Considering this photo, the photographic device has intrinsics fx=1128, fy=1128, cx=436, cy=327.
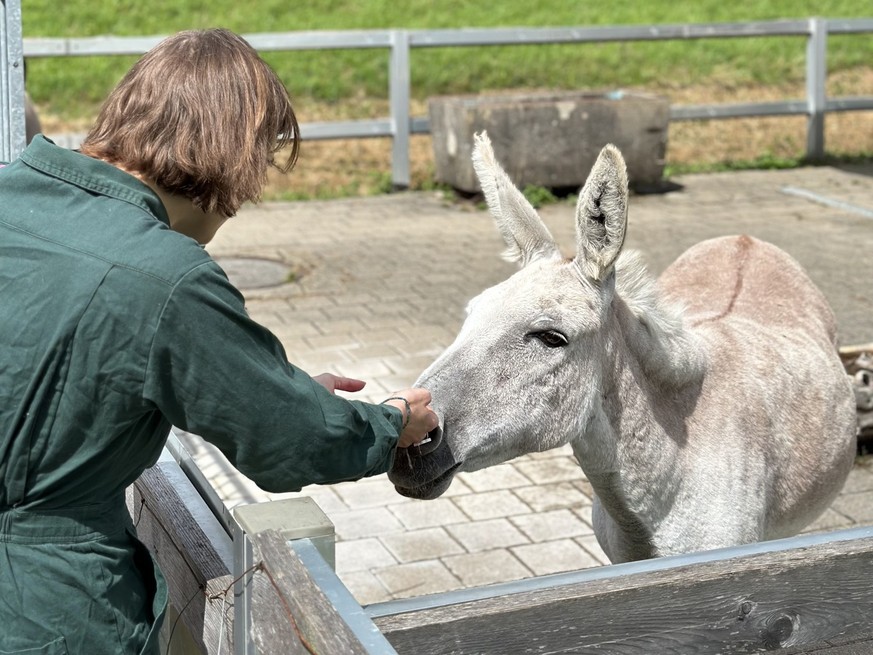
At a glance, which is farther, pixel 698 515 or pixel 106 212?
pixel 698 515

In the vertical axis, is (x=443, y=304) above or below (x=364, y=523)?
above

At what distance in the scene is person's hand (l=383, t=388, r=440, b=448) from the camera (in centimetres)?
234

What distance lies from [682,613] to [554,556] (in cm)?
282

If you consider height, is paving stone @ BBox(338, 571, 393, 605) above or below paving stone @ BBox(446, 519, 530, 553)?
above

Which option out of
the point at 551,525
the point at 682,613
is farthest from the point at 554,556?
the point at 682,613

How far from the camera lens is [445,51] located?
1766 centimetres

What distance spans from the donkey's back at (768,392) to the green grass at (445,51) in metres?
12.3

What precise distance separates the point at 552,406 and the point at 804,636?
920 mm

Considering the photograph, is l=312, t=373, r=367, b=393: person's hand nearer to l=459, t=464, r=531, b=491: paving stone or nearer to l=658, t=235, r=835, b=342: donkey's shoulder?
l=658, t=235, r=835, b=342: donkey's shoulder

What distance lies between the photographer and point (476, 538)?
5008 millimetres

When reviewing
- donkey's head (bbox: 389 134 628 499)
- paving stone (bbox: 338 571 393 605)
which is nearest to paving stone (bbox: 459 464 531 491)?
paving stone (bbox: 338 571 393 605)

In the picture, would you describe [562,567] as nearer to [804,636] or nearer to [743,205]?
[804,636]

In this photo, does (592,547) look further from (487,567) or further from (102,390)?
(102,390)

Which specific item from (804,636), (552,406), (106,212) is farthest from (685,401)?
(106,212)
